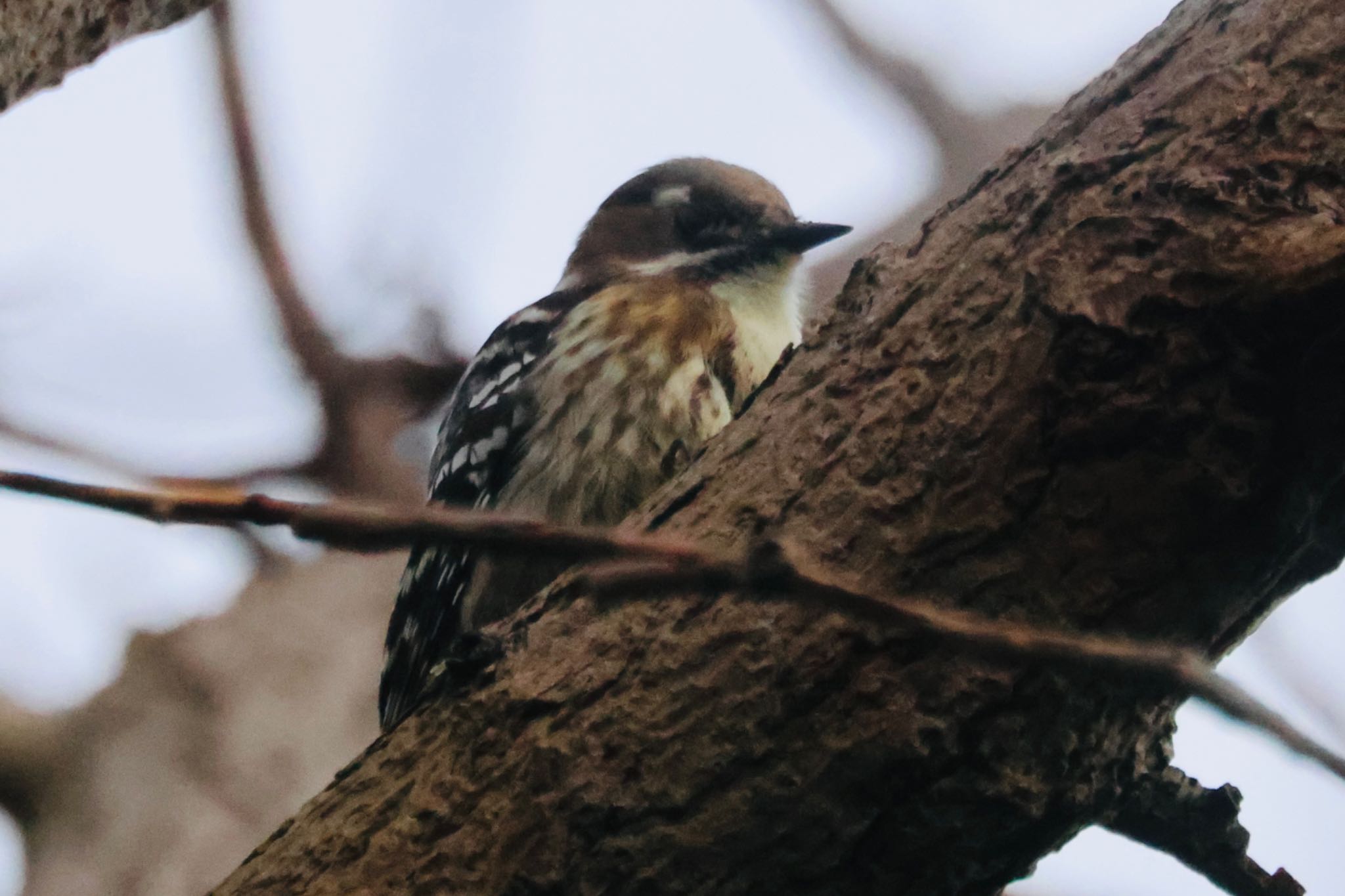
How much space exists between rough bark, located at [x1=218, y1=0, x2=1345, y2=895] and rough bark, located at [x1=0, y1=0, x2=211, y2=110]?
163cm

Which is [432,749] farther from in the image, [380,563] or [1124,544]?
[380,563]

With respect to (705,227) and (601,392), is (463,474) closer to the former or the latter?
(601,392)

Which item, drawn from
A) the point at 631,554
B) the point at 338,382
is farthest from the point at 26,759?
the point at 631,554

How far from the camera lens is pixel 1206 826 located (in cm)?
189

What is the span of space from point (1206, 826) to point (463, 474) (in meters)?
1.99

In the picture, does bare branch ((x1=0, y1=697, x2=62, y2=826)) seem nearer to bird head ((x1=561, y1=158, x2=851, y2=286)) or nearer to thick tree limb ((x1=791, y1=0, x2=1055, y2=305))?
bird head ((x1=561, y1=158, x2=851, y2=286))

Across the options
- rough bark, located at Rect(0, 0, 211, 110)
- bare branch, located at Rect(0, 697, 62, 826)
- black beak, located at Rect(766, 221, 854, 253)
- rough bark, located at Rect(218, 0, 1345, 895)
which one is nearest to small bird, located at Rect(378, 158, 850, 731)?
black beak, located at Rect(766, 221, 854, 253)

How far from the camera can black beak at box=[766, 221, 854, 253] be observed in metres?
3.75

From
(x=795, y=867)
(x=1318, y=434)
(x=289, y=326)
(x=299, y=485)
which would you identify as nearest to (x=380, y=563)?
(x=299, y=485)

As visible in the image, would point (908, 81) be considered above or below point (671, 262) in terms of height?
above

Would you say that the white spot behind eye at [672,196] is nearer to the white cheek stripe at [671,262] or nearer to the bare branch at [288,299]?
the white cheek stripe at [671,262]

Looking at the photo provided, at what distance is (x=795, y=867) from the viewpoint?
1797 millimetres

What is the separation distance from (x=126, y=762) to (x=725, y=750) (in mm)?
3896

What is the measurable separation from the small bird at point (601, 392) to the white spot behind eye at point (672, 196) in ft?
0.21
